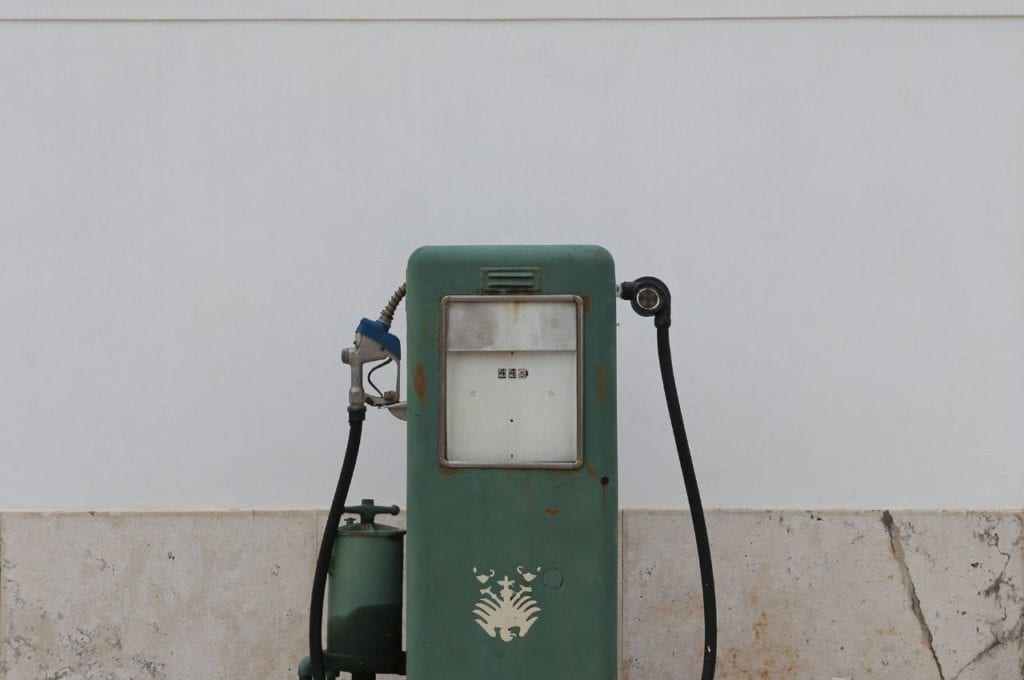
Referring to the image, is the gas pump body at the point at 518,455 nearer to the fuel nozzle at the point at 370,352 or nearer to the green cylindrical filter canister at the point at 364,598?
the fuel nozzle at the point at 370,352

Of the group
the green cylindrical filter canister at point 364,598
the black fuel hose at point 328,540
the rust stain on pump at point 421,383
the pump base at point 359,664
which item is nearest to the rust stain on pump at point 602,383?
the rust stain on pump at point 421,383

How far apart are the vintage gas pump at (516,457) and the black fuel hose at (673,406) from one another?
14cm

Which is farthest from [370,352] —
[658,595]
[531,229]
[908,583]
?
[908,583]

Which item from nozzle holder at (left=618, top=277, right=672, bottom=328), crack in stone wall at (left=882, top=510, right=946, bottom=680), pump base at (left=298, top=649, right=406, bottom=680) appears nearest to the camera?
nozzle holder at (left=618, top=277, right=672, bottom=328)

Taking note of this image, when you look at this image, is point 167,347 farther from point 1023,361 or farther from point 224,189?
point 1023,361

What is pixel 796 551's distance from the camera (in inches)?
201

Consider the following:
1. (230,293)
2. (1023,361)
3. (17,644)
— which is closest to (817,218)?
(1023,361)

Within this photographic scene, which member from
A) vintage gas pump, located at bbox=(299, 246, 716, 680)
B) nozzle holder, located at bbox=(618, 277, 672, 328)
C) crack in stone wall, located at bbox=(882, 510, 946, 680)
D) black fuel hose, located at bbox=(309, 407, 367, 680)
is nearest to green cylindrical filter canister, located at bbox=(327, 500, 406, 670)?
black fuel hose, located at bbox=(309, 407, 367, 680)

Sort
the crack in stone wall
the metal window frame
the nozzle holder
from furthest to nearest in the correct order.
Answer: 1. the crack in stone wall
2. the nozzle holder
3. the metal window frame

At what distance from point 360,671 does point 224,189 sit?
6.06 ft

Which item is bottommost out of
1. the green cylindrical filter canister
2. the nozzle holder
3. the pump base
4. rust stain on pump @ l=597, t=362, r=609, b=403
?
the pump base

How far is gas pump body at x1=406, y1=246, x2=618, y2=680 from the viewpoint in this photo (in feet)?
13.0

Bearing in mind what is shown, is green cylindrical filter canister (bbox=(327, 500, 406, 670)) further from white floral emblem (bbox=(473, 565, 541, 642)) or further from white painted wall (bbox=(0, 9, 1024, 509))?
white painted wall (bbox=(0, 9, 1024, 509))

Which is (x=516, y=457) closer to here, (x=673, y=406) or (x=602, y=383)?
(x=602, y=383)
